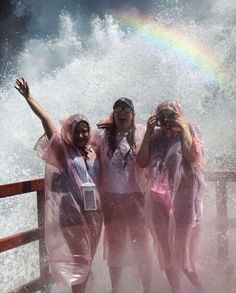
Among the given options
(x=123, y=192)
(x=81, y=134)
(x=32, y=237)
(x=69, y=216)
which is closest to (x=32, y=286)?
(x=32, y=237)

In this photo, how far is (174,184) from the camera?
3.44 m

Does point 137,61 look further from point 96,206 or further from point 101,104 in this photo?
point 96,206

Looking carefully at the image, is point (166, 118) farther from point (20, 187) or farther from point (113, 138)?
point (20, 187)

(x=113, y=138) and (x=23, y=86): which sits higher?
(x=23, y=86)

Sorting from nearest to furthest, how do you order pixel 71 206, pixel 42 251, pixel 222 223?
pixel 71 206
pixel 42 251
pixel 222 223

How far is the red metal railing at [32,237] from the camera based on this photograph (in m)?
3.31

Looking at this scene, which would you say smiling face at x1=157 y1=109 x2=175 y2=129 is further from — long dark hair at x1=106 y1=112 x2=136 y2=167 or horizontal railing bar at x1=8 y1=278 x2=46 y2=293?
horizontal railing bar at x1=8 y1=278 x2=46 y2=293

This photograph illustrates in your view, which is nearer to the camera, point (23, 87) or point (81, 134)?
point (81, 134)

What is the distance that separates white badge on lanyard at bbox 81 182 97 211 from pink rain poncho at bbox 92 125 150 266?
182 mm

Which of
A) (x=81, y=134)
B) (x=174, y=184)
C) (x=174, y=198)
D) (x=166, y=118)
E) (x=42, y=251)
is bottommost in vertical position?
(x=42, y=251)

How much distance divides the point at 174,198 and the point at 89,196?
2.09 feet

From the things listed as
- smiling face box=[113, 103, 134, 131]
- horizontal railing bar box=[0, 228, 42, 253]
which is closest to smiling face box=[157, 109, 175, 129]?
smiling face box=[113, 103, 134, 131]

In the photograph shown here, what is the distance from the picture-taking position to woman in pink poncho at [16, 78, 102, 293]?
333 centimetres

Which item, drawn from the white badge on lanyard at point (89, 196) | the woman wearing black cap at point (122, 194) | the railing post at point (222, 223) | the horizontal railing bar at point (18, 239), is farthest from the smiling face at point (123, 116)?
the railing post at point (222, 223)
